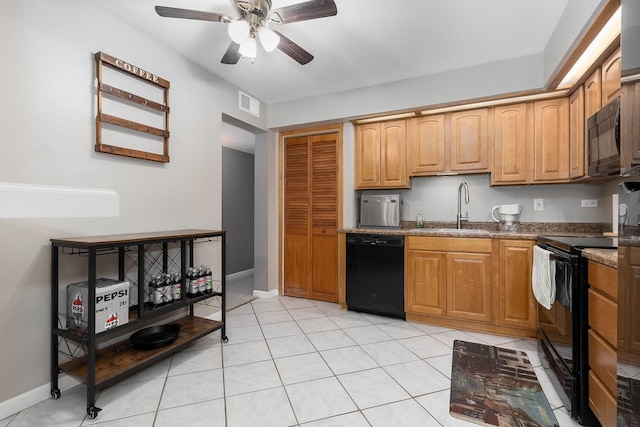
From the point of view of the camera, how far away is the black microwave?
72.9 inches

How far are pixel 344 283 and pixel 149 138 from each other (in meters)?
2.40

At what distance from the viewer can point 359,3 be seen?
2008 millimetres

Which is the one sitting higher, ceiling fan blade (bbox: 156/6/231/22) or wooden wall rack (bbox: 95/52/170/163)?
ceiling fan blade (bbox: 156/6/231/22)

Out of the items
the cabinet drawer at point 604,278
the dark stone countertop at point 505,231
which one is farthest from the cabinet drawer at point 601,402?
the dark stone countertop at point 505,231

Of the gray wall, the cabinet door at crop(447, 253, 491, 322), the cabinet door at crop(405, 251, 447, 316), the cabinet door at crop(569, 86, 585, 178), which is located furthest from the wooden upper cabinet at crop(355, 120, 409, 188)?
the gray wall

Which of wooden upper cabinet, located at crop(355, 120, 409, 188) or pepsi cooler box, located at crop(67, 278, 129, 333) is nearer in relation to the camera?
pepsi cooler box, located at crop(67, 278, 129, 333)

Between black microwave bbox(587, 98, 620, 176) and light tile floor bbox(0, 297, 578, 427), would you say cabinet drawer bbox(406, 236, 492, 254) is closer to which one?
light tile floor bbox(0, 297, 578, 427)

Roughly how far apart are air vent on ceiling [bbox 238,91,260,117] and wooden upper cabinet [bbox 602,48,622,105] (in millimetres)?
3240

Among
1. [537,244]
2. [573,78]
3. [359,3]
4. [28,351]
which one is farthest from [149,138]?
[573,78]

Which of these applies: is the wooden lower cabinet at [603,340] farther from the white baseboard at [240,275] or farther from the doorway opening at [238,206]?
the white baseboard at [240,275]

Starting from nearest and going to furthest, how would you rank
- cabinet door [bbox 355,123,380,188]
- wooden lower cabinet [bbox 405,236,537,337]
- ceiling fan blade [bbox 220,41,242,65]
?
ceiling fan blade [bbox 220,41,242,65], wooden lower cabinet [bbox 405,236,537,337], cabinet door [bbox 355,123,380,188]

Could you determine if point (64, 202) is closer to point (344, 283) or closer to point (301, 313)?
point (301, 313)

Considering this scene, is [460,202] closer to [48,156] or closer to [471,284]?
[471,284]

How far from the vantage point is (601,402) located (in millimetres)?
1393
